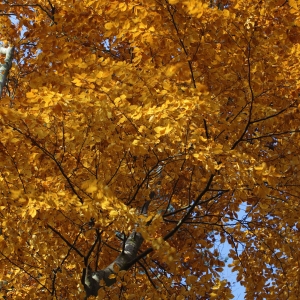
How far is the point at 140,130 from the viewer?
8.84ft

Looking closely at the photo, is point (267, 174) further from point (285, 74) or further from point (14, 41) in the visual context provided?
point (14, 41)

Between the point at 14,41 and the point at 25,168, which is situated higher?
the point at 14,41

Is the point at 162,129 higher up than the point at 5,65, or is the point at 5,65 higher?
the point at 5,65

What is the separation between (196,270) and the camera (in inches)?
196

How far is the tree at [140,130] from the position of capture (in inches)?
105

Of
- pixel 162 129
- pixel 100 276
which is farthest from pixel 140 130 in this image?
pixel 100 276

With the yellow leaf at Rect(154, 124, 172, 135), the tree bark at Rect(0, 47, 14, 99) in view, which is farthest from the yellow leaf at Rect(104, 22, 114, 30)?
the tree bark at Rect(0, 47, 14, 99)

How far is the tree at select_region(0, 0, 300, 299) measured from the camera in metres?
2.67

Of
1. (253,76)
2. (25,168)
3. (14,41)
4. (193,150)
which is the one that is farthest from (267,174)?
(14,41)

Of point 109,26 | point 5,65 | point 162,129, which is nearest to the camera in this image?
point 162,129

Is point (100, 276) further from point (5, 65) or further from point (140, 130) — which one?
point (5, 65)

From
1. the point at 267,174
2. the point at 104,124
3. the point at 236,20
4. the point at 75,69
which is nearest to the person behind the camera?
the point at 267,174

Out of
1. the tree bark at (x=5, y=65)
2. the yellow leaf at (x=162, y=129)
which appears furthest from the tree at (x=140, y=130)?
the tree bark at (x=5, y=65)

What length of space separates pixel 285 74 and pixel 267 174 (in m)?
1.09
